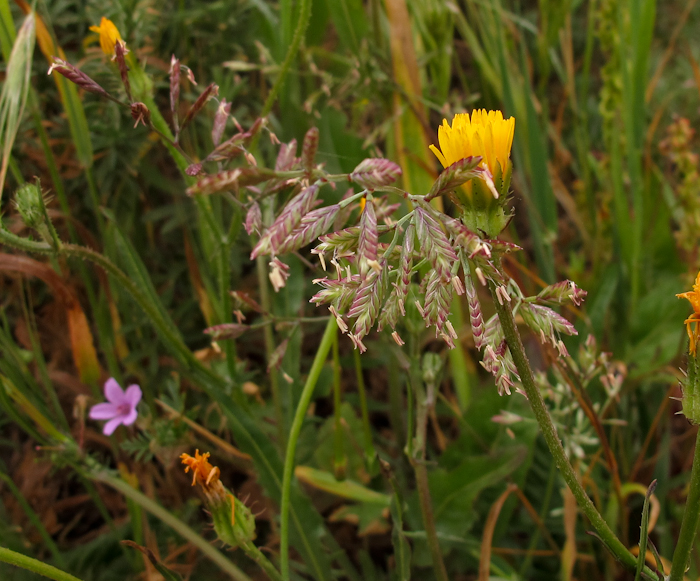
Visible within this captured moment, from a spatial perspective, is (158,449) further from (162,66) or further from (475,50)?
(475,50)

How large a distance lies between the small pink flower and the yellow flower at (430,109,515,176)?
0.73 meters

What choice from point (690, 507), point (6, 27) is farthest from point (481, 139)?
point (6, 27)

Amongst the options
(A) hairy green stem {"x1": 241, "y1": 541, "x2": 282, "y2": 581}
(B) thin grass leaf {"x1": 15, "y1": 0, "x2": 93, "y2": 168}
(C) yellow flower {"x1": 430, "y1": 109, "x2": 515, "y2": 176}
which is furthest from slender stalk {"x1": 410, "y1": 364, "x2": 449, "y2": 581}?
(B) thin grass leaf {"x1": 15, "y1": 0, "x2": 93, "y2": 168}

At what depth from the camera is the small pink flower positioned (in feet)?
3.35

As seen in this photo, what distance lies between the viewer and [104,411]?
41.7 inches

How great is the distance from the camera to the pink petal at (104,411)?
3.43 feet

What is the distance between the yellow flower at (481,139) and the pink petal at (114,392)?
2.54ft

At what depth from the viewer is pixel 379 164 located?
478mm

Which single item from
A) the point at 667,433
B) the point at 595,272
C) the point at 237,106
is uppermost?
the point at 237,106

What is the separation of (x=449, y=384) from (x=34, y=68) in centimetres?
118

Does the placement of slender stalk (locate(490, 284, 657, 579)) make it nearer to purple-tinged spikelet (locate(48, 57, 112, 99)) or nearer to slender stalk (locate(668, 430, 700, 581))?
slender stalk (locate(668, 430, 700, 581))

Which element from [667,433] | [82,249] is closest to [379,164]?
[82,249]

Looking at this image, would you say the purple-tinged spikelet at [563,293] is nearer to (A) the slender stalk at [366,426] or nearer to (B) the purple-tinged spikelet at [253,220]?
(B) the purple-tinged spikelet at [253,220]

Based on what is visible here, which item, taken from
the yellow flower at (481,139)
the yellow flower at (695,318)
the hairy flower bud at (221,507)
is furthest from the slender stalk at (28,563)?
the yellow flower at (695,318)
